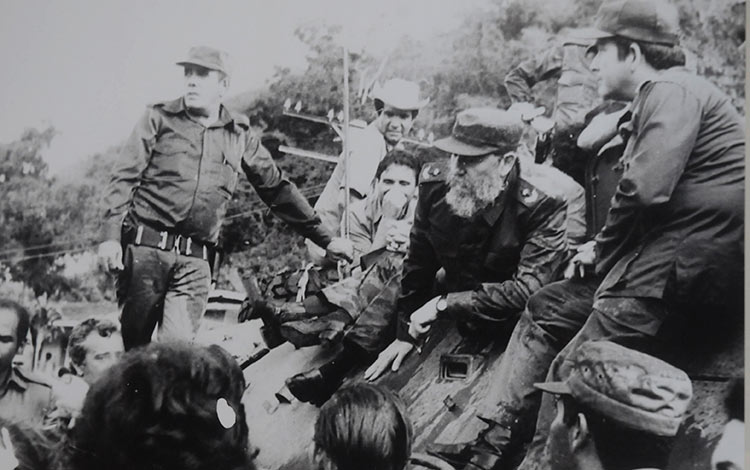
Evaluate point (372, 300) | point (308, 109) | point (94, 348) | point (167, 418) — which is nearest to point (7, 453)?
point (94, 348)

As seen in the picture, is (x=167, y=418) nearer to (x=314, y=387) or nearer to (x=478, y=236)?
(x=314, y=387)

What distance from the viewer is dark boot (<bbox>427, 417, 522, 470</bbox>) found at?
401 centimetres

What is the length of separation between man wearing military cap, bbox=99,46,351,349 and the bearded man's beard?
665mm

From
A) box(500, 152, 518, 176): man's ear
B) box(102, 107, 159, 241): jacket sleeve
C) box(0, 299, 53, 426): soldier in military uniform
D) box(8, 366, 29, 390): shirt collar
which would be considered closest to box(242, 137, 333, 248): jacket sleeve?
box(102, 107, 159, 241): jacket sleeve

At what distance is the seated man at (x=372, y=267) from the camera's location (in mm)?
4344

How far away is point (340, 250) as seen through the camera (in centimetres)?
442

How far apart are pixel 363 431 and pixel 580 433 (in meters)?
0.79

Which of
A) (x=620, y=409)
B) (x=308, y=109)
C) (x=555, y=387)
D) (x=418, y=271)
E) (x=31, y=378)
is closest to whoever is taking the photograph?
(x=620, y=409)

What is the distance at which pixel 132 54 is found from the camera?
15.6ft

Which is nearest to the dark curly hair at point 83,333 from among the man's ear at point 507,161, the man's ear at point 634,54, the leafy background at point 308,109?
the leafy background at point 308,109

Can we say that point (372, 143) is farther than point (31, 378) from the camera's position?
No

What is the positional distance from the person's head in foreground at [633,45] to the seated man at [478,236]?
0.39 m

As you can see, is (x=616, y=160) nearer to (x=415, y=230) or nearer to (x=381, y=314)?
(x=415, y=230)

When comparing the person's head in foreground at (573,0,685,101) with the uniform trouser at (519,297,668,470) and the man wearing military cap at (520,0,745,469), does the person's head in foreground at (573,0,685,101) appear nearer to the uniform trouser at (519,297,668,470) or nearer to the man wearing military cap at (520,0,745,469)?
the man wearing military cap at (520,0,745,469)
